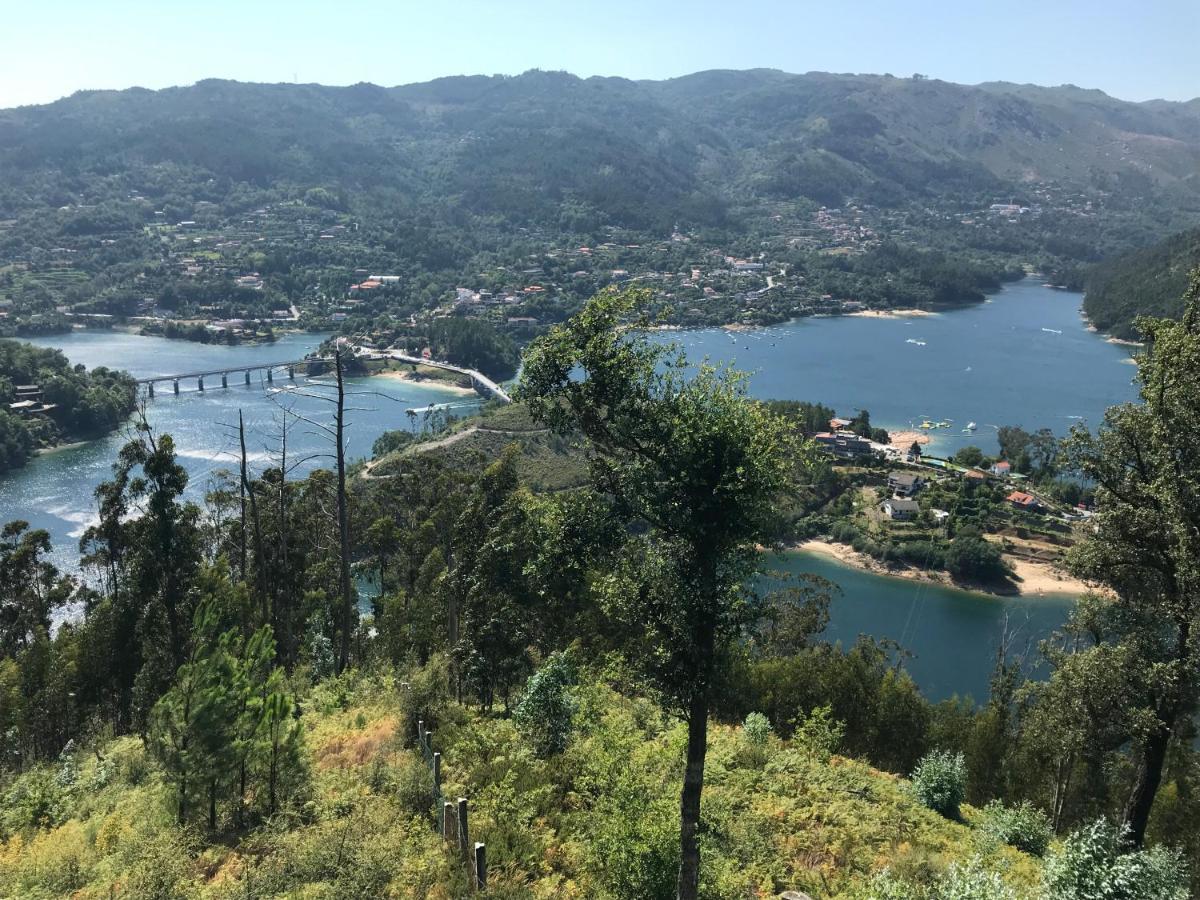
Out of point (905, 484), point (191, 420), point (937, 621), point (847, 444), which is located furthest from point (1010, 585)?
point (191, 420)

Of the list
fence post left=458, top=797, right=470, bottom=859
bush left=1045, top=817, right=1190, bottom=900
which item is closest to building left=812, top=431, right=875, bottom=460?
bush left=1045, top=817, right=1190, bottom=900

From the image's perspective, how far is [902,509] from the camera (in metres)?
44.5

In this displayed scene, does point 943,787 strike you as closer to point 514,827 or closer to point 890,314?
point 514,827

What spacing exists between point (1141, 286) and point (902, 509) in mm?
76119

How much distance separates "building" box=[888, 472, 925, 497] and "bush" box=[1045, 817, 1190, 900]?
44096mm

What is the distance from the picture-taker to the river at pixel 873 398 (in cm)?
3628

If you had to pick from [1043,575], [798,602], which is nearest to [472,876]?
[798,602]

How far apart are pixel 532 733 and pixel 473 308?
9238cm

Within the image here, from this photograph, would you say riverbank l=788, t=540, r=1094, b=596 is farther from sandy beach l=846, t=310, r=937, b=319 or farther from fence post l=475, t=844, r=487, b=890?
sandy beach l=846, t=310, r=937, b=319

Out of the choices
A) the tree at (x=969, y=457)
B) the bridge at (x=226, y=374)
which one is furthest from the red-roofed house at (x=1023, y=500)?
the bridge at (x=226, y=374)

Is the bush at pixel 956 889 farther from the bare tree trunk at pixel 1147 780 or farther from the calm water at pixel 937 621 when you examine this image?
the calm water at pixel 937 621

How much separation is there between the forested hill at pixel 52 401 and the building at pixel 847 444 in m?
46.6

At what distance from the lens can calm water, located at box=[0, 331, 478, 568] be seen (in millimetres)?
42309

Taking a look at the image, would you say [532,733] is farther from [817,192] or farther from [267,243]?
[817,192]
